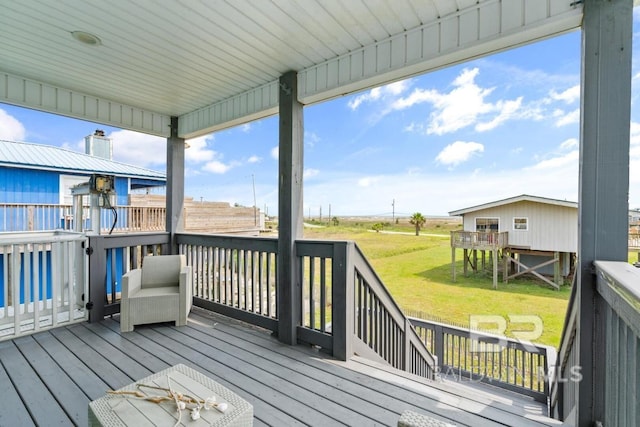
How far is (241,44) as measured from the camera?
8.09 ft

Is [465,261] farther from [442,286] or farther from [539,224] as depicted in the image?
[539,224]

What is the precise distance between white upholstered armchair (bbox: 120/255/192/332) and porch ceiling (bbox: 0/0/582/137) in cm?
206

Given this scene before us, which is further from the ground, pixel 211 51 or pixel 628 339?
pixel 211 51

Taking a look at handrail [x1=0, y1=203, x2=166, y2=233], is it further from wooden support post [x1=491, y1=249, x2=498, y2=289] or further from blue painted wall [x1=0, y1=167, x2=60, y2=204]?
wooden support post [x1=491, y1=249, x2=498, y2=289]

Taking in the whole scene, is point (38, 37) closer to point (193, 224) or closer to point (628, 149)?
point (628, 149)

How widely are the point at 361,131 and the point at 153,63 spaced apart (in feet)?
40.9

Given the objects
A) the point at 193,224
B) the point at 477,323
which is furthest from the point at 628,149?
the point at 193,224

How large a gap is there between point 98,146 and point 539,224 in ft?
42.7

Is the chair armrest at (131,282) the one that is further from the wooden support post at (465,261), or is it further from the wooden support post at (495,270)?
the wooden support post at (465,261)

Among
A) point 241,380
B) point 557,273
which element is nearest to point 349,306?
point 241,380

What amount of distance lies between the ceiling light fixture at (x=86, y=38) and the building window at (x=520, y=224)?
671cm

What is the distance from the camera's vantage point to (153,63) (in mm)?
2777

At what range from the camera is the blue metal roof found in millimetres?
7477

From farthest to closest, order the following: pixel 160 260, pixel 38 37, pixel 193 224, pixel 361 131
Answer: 1. pixel 361 131
2. pixel 193 224
3. pixel 160 260
4. pixel 38 37
